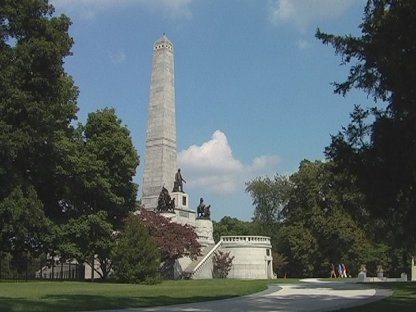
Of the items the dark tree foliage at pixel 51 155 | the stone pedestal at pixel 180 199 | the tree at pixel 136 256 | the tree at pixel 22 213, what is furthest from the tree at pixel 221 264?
the tree at pixel 22 213

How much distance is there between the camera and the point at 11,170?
101 feet

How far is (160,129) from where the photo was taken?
62.1m

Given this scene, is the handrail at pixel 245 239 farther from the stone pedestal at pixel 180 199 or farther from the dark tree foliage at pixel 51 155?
the dark tree foliage at pixel 51 155

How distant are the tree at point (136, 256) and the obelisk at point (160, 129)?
24.1 meters

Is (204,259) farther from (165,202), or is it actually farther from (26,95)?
(26,95)

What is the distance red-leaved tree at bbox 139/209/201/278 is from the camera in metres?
48.6

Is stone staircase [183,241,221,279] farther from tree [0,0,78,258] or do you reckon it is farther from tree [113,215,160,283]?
tree [0,0,78,258]

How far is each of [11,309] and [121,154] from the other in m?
27.1

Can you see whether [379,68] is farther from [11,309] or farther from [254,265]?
[254,265]

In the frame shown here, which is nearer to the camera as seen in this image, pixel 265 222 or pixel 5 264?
pixel 5 264

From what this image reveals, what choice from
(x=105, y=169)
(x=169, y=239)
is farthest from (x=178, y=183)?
(x=105, y=169)

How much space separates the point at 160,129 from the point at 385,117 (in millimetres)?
48854

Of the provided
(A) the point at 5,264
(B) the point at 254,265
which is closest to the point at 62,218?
(A) the point at 5,264

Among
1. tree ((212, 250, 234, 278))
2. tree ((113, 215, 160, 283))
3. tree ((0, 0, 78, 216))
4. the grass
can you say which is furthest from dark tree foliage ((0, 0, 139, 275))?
the grass
